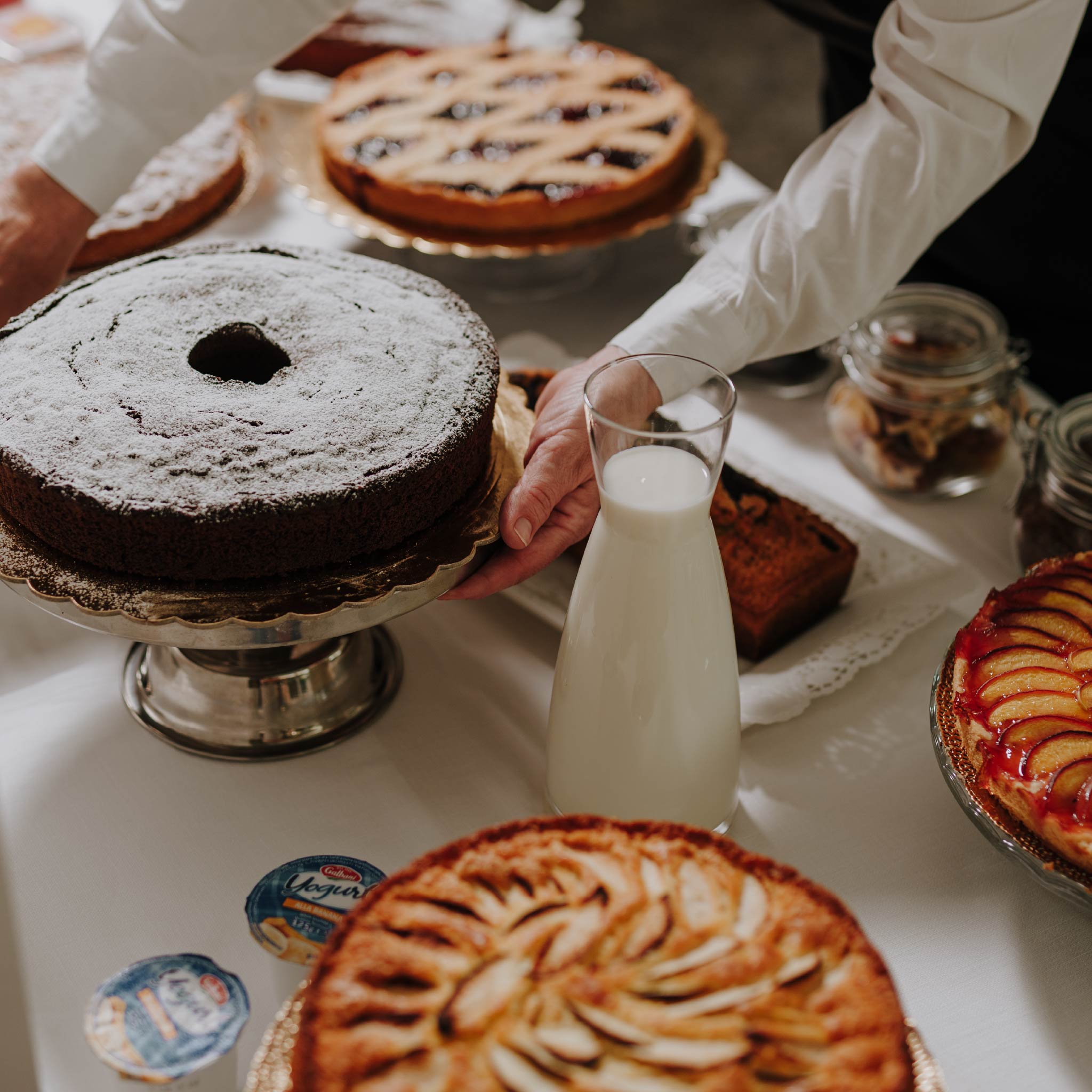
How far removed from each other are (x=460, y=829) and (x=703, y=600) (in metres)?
0.26

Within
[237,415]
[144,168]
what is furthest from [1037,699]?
[144,168]

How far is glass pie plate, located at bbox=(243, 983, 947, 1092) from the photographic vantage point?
542 millimetres

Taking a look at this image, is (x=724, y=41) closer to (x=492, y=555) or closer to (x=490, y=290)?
(x=490, y=290)

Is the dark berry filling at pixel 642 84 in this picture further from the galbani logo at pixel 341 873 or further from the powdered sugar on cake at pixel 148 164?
the galbani logo at pixel 341 873

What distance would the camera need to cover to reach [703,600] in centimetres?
68

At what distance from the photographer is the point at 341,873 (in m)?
0.67

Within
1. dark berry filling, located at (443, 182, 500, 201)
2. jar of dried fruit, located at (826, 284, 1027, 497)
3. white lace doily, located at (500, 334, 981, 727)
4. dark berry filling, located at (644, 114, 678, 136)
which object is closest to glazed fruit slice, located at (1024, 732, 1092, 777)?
white lace doily, located at (500, 334, 981, 727)

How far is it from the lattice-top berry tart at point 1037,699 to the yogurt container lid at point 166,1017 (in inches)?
18.5

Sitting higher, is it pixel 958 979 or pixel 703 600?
pixel 703 600

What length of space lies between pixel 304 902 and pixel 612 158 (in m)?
1.06

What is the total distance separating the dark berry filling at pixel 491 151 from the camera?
1.40m

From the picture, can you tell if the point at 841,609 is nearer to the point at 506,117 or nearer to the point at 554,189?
the point at 554,189

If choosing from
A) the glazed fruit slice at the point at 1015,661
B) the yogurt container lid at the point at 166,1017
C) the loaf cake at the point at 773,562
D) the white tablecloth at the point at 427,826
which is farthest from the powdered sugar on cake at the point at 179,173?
the glazed fruit slice at the point at 1015,661

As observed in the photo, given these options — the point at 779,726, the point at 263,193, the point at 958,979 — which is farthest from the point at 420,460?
the point at 263,193
